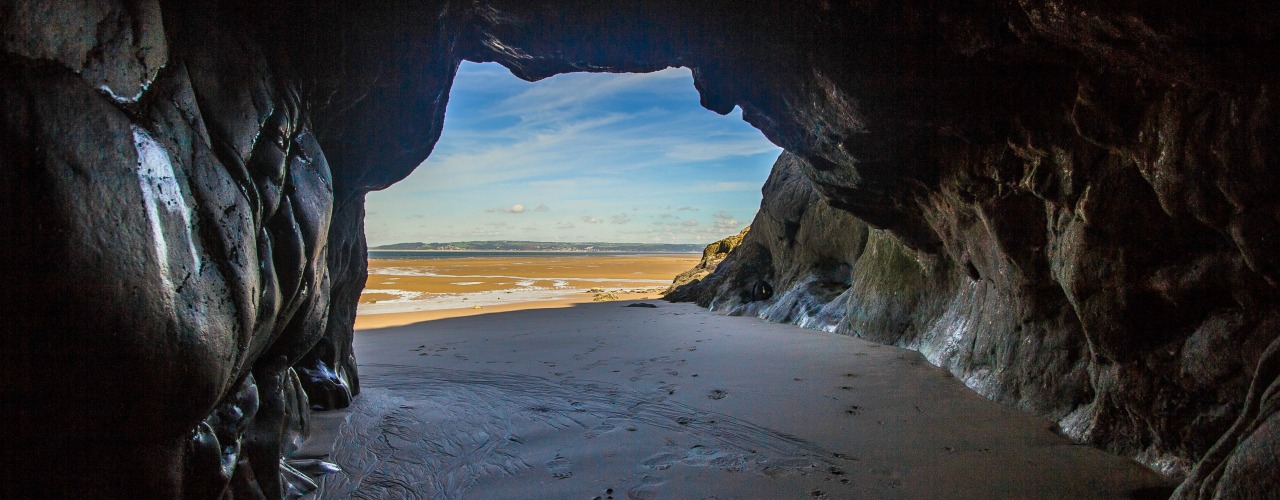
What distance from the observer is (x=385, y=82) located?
4434 mm

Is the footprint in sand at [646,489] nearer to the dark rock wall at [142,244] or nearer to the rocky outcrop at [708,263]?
the dark rock wall at [142,244]

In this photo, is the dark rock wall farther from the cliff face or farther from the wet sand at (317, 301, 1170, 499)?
the wet sand at (317, 301, 1170, 499)

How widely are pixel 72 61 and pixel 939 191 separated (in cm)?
552

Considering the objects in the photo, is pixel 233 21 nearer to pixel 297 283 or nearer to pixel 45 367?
pixel 297 283

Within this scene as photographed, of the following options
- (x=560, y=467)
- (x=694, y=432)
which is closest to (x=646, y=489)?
(x=560, y=467)

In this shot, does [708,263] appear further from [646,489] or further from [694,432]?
[646,489]

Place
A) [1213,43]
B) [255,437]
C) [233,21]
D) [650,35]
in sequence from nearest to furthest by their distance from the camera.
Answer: [1213,43] → [233,21] → [255,437] → [650,35]

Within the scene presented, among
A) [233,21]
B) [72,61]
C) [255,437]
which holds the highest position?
[233,21]

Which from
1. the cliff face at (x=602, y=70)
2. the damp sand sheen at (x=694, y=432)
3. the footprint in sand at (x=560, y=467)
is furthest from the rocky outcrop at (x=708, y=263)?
the footprint in sand at (x=560, y=467)

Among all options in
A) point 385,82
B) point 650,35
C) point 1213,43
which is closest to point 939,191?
point 650,35

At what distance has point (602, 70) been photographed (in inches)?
230

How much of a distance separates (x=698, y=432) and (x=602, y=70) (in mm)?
3689

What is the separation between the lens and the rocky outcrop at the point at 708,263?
14.9 m

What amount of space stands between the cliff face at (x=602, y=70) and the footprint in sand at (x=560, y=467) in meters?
1.36
